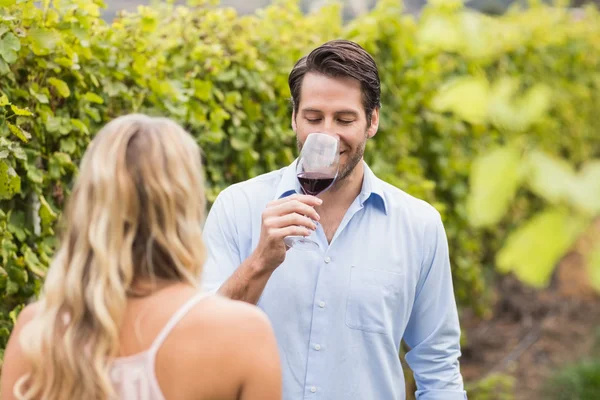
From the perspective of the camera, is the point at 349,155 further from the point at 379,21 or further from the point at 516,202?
the point at 516,202

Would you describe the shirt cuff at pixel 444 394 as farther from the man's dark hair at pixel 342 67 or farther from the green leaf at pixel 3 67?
the green leaf at pixel 3 67

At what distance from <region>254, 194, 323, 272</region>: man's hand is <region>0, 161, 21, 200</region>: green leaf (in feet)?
3.06

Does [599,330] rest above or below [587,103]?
below

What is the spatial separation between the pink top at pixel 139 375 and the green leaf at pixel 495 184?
0.83 metres

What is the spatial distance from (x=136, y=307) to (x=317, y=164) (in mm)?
1066

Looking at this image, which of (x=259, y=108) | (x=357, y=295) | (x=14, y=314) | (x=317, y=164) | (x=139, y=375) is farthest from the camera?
(x=259, y=108)

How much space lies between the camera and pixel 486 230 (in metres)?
7.31

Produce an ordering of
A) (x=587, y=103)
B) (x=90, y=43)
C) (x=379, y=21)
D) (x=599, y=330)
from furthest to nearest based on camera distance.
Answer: (x=587, y=103), (x=599, y=330), (x=379, y=21), (x=90, y=43)

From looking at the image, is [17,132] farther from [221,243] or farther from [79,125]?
[221,243]

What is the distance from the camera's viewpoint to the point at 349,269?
2.73 metres

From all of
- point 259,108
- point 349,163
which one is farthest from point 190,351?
point 259,108

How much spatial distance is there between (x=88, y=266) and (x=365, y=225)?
1353 millimetres

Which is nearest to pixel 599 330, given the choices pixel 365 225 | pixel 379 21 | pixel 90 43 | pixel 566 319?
pixel 566 319

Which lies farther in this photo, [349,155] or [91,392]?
[349,155]
